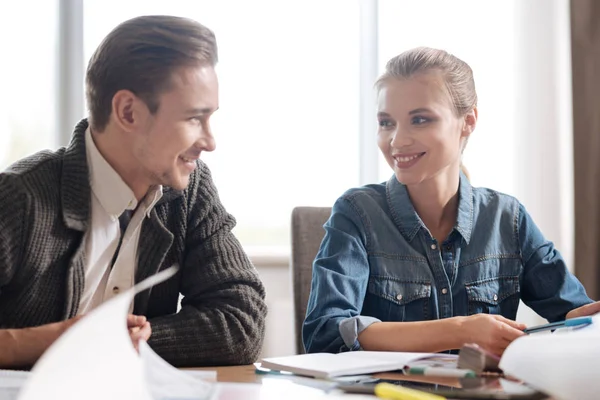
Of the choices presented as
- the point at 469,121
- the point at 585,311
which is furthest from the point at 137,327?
the point at 469,121

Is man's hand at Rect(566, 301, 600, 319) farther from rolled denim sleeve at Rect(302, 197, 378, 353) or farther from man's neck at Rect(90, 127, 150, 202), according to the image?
man's neck at Rect(90, 127, 150, 202)

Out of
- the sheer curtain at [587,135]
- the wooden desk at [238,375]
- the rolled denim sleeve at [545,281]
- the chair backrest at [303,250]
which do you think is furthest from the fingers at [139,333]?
the sheer curtain at [587,135]

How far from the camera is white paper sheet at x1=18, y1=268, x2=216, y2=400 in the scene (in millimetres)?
549

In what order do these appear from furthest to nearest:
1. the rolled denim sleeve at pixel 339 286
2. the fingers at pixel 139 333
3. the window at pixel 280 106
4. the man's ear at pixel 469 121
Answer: the window at pixel 280 106
the man's ear at pixel 469 121
the rolled denim sleeve at pixel 339 286
the fingers at pixel 139 333

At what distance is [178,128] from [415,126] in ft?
1.84

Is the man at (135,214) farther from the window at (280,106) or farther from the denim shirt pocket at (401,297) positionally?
the window at (280,106)

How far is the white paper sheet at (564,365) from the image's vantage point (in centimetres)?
83

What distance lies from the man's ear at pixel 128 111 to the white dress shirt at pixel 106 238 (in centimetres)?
8

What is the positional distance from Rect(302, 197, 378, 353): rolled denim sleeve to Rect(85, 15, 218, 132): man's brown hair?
0.45 m

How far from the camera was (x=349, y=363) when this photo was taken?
1.06 metres

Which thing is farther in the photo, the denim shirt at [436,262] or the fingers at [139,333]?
the denim shirt at [436,262]

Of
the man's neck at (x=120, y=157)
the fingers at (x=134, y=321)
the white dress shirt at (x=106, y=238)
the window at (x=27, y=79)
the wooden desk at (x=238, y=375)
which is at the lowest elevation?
the wooden desk at (x=238, y=375)

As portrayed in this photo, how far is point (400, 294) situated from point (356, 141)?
5.51ft

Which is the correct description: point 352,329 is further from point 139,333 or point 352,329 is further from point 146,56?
point 146,56
